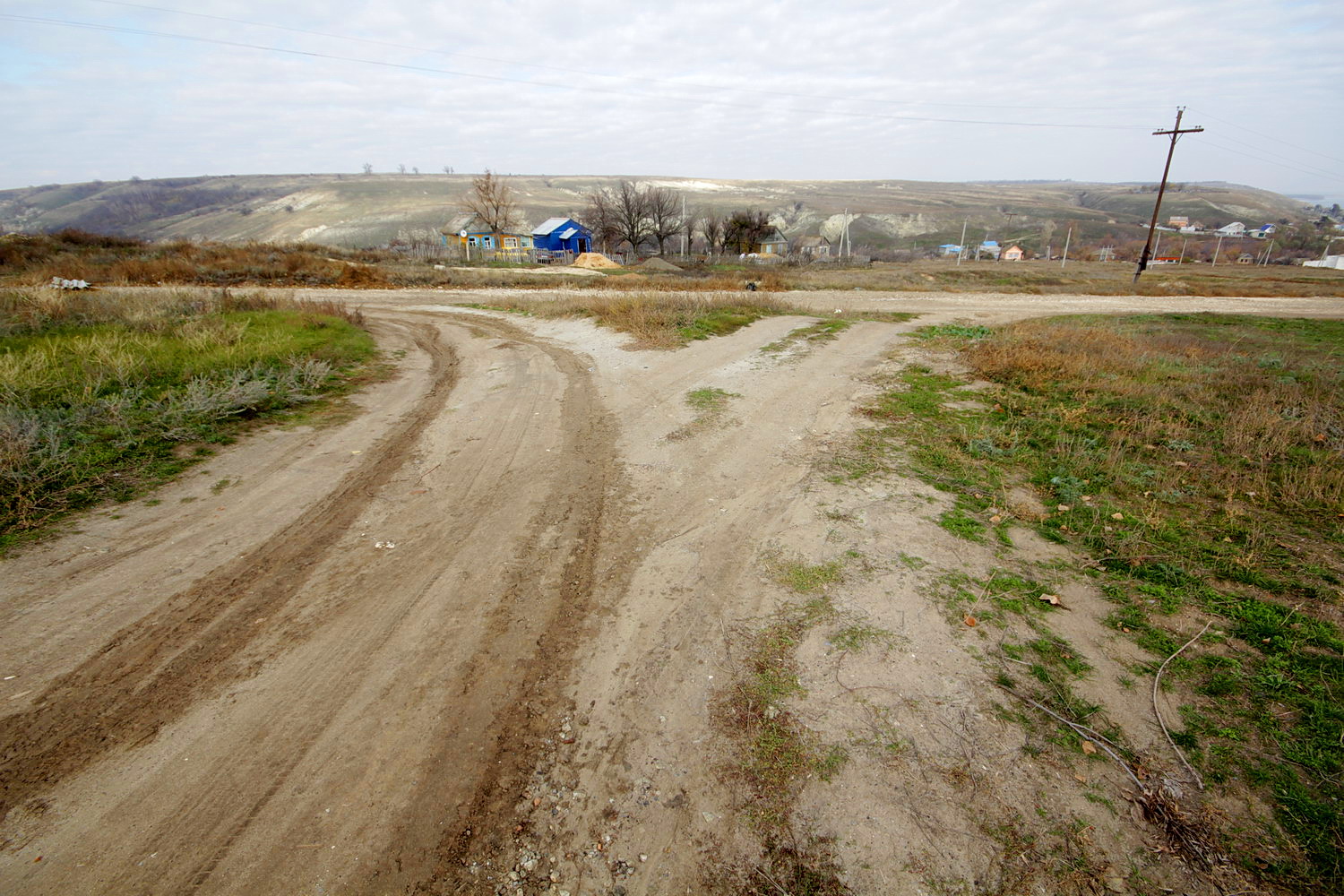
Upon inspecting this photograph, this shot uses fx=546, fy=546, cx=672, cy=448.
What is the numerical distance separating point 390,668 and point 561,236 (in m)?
66.6

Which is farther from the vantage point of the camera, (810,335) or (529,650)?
(810,335)

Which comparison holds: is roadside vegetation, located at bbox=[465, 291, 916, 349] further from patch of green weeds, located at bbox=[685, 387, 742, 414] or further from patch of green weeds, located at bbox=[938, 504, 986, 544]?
patch of green weeds, located at bbox=[938, 504, 986, 544]

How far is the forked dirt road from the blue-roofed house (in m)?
61.9

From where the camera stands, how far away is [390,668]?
3598 millimetres

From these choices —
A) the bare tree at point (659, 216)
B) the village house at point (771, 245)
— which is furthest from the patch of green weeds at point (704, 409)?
the village house at point (771, 245)

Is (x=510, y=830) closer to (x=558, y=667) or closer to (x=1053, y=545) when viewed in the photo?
(x=558, y=667)

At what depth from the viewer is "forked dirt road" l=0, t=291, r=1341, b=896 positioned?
8.43 feet

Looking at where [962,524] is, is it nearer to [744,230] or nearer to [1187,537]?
[1187,537]

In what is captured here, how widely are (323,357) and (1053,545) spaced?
12.2 metres

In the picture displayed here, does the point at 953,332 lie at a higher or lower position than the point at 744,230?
lower

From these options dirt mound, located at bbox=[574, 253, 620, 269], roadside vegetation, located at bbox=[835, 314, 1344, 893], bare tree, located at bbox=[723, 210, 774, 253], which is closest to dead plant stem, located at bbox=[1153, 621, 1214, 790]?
roadside vegetation, located at bbox=[835, 314, 1344, 893]

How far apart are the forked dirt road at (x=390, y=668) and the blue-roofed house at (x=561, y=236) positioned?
61.9 meters

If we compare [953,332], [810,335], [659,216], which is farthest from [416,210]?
[953,332]

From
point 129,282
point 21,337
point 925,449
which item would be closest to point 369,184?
point 129,282
